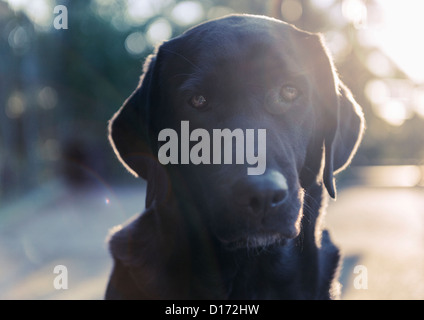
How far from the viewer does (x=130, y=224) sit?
3.14 meters

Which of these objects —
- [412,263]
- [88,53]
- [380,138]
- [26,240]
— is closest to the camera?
[412,263]

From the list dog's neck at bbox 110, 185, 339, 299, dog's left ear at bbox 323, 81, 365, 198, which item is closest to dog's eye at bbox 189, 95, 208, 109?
dog's neck at bbox 110, 185, 339, 299

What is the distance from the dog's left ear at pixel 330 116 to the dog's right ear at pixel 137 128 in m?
1.02

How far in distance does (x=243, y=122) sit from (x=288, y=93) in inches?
14.1

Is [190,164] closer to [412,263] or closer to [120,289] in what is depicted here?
[120,289]

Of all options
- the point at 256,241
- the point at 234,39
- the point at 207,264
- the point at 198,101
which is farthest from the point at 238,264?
the point at 234,39

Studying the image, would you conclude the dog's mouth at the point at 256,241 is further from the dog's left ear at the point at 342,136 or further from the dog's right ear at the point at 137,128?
the dog's right ear at the point at 137,128

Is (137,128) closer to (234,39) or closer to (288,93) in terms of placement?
(234,39)

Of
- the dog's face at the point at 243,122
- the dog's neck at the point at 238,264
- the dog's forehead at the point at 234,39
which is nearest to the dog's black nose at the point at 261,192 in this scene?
the dog's face at the point at 243,122

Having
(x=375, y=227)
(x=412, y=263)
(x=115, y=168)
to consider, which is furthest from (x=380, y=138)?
(x=412, y=263)

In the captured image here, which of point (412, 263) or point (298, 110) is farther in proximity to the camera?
point (412, 263)

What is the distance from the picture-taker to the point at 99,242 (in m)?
9.59

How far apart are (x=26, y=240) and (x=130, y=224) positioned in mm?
7587

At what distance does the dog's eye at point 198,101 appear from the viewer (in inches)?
110
